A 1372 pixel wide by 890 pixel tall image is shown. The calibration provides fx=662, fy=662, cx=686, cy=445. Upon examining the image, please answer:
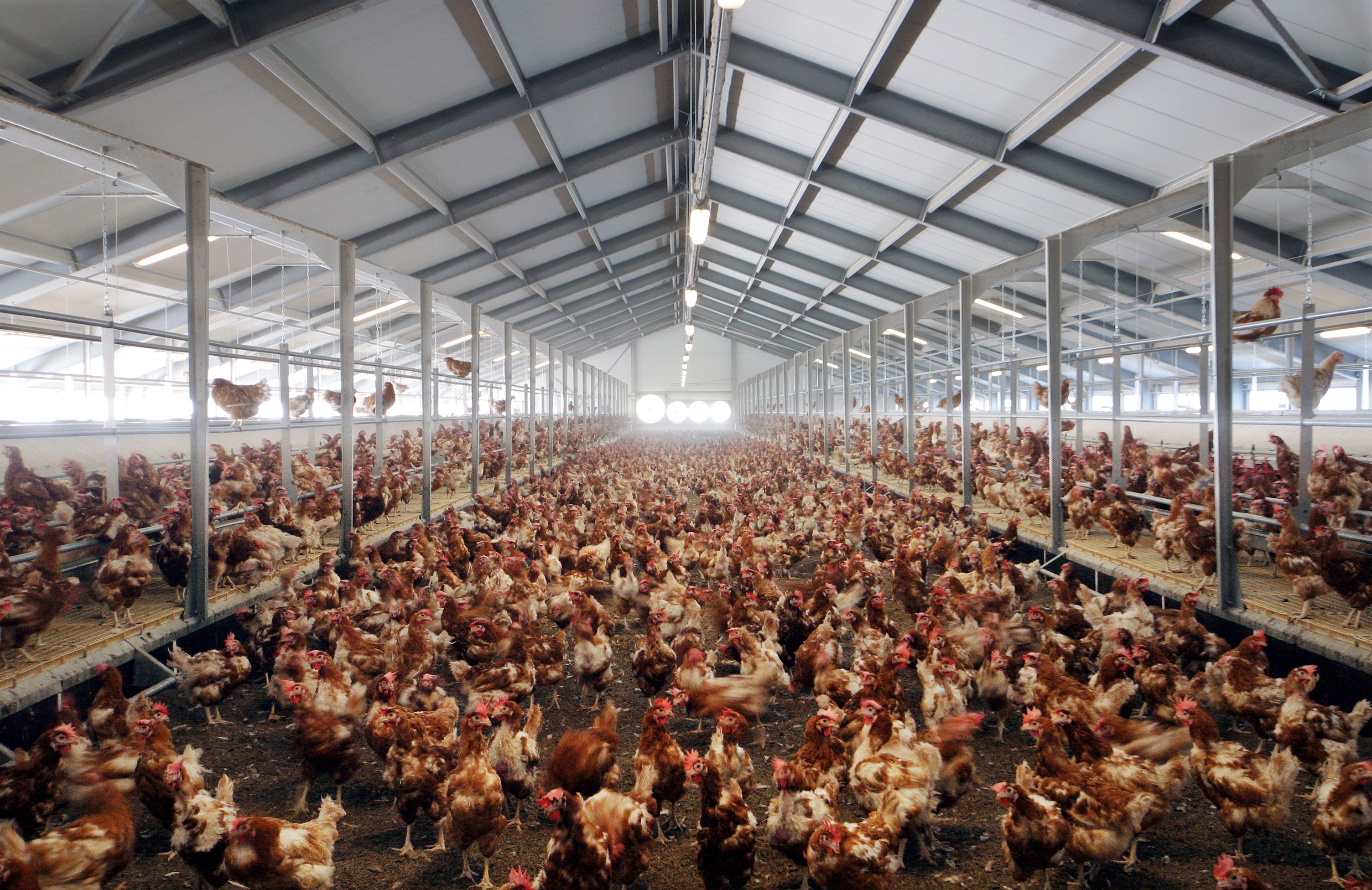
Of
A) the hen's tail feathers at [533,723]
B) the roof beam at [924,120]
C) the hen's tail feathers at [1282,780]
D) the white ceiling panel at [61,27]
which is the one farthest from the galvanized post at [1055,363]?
the white ceiling panel at [61,27]

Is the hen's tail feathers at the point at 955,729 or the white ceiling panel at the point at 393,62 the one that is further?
the white ceiling panel at the point at 393,62

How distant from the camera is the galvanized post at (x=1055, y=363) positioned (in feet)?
22.9

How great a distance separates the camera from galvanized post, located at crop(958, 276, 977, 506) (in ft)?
31.4

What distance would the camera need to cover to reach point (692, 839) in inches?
126

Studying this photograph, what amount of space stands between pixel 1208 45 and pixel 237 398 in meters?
9.01

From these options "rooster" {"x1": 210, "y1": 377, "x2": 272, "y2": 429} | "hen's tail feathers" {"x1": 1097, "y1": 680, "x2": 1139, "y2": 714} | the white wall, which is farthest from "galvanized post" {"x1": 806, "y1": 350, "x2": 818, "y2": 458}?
the white wall

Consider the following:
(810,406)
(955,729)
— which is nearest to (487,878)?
(955,729)

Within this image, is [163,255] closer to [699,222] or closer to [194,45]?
[194,45]

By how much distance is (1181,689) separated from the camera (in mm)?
3699

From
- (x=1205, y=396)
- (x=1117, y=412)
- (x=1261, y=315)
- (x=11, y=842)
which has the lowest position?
(x=11, y=842)

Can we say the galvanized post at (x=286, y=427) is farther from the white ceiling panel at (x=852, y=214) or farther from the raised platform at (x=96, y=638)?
the white ceiling panel at (x=852, y=214)

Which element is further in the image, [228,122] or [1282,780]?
[228,122]

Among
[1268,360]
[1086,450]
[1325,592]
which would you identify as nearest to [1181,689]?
[1325,592]

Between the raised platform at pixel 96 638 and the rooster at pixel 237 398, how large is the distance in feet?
6.16
